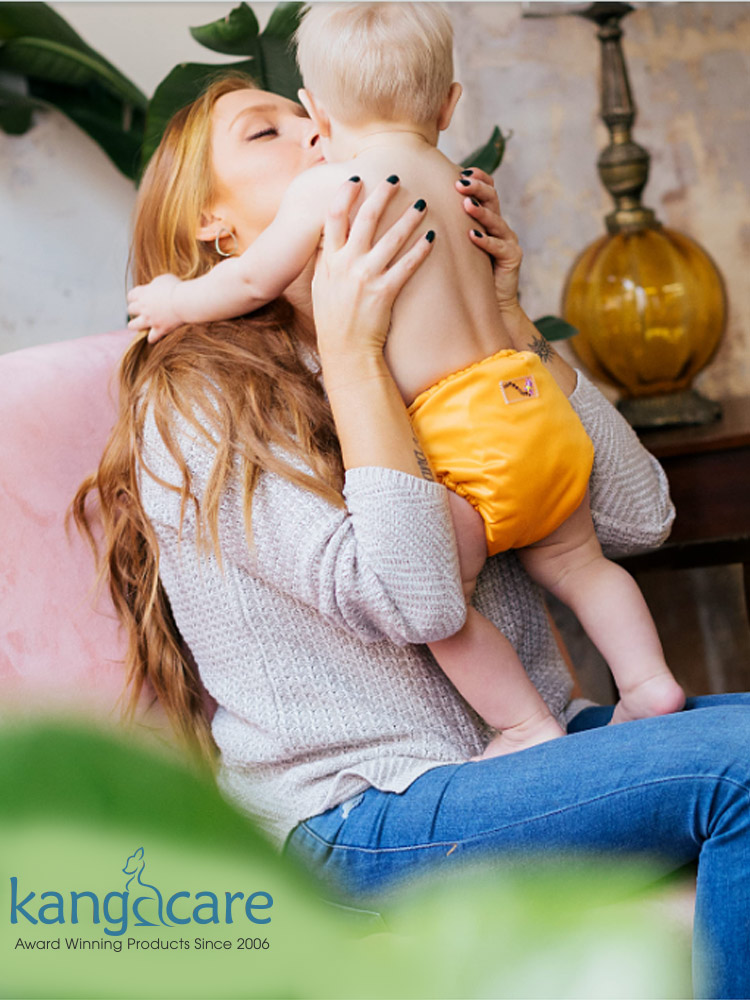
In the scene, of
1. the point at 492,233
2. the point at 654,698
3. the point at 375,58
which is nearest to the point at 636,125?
the point at 492,233

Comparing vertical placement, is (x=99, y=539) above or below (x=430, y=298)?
below

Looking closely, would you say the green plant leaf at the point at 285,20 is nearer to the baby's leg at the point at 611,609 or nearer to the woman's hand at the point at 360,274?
the woman's hand at the point at 360,274

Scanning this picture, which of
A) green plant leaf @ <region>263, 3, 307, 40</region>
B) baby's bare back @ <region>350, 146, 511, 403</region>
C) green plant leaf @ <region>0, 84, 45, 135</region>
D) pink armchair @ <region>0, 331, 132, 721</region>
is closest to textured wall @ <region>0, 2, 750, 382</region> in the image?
green plant leaf @ <region>263, 3, 307, 40</region>

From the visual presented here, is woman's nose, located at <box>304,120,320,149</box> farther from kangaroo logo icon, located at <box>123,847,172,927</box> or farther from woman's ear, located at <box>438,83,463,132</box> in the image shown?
kangaroo logo icon, located at <box>123,847,172,927</box>

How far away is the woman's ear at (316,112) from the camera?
36.2 inches

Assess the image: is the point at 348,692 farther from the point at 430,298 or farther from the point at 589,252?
the point at 589,252

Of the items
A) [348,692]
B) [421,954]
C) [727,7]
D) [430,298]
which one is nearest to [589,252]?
[727,7]

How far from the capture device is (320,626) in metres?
0.90

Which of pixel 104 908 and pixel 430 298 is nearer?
pixel 104 908

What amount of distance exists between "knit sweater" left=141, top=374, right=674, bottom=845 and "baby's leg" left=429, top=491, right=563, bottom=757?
0.05 metres

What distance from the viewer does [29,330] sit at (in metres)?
1.51

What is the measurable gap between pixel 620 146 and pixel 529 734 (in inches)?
45.6

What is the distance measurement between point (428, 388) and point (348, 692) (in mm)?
305

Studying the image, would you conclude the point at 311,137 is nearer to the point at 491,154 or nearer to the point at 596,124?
the point at 491,154
